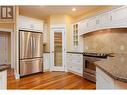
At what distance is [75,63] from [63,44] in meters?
1.16

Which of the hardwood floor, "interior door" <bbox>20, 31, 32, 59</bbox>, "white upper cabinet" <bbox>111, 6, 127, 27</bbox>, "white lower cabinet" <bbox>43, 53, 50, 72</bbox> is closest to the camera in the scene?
"white upper cabinet" <bbox>111, 6, 127, 27</bbox>

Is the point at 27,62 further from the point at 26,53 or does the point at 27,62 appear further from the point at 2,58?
the point at 2,58

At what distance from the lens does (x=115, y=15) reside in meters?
3.88

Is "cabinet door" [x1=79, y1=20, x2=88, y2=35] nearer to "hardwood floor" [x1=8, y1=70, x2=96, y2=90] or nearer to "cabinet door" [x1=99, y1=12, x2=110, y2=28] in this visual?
"cabinet door" [x1=99, y1=12, x2=110, y2=28]

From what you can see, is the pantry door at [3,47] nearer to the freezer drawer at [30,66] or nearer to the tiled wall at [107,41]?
the freezer drawer at [30,66]

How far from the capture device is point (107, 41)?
4.67 meters

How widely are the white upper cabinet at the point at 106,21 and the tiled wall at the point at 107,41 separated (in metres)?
0.35

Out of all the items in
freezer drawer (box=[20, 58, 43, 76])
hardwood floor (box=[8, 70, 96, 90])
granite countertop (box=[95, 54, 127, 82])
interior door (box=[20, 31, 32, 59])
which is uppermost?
interior door (box=[20, 31, 32, 59])

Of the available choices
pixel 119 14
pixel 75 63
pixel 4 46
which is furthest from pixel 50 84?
pixel 4 46

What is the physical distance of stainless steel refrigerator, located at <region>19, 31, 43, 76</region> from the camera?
16.6ft

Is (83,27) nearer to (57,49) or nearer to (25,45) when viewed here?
(57,49)

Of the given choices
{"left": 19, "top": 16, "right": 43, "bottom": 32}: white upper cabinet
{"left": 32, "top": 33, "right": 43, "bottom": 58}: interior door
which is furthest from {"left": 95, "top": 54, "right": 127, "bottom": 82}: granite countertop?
{"left": 32, "top": 33, "right": 43, "bottom": 58}: interior door

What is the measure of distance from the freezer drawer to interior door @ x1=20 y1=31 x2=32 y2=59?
0.21 metres
